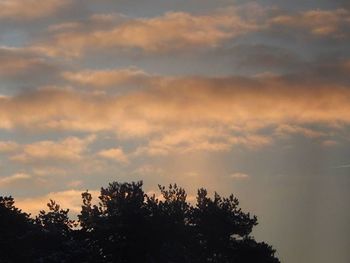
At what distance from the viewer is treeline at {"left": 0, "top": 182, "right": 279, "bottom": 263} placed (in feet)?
398

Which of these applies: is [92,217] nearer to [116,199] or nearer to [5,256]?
[116,199]

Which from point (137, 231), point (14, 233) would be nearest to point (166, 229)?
point (137, 231)

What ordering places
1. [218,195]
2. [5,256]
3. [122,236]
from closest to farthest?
[5,256] → [122,236] → [218,195]

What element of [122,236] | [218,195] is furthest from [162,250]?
[218,195]

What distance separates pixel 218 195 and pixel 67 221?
21.7m

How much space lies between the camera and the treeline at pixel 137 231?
398 feet

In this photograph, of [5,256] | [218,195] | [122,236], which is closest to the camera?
[5,256]

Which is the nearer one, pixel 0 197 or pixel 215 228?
pixel 0 197

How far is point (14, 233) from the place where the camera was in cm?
11794

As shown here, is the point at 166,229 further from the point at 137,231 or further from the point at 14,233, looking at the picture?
the point at 14,233

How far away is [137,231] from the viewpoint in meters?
123

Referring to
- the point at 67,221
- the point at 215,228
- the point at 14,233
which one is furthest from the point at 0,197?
the point at 215,228

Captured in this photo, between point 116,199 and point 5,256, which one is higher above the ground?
point 116,199

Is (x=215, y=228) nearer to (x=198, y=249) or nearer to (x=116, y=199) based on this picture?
(x=198, y=249)
